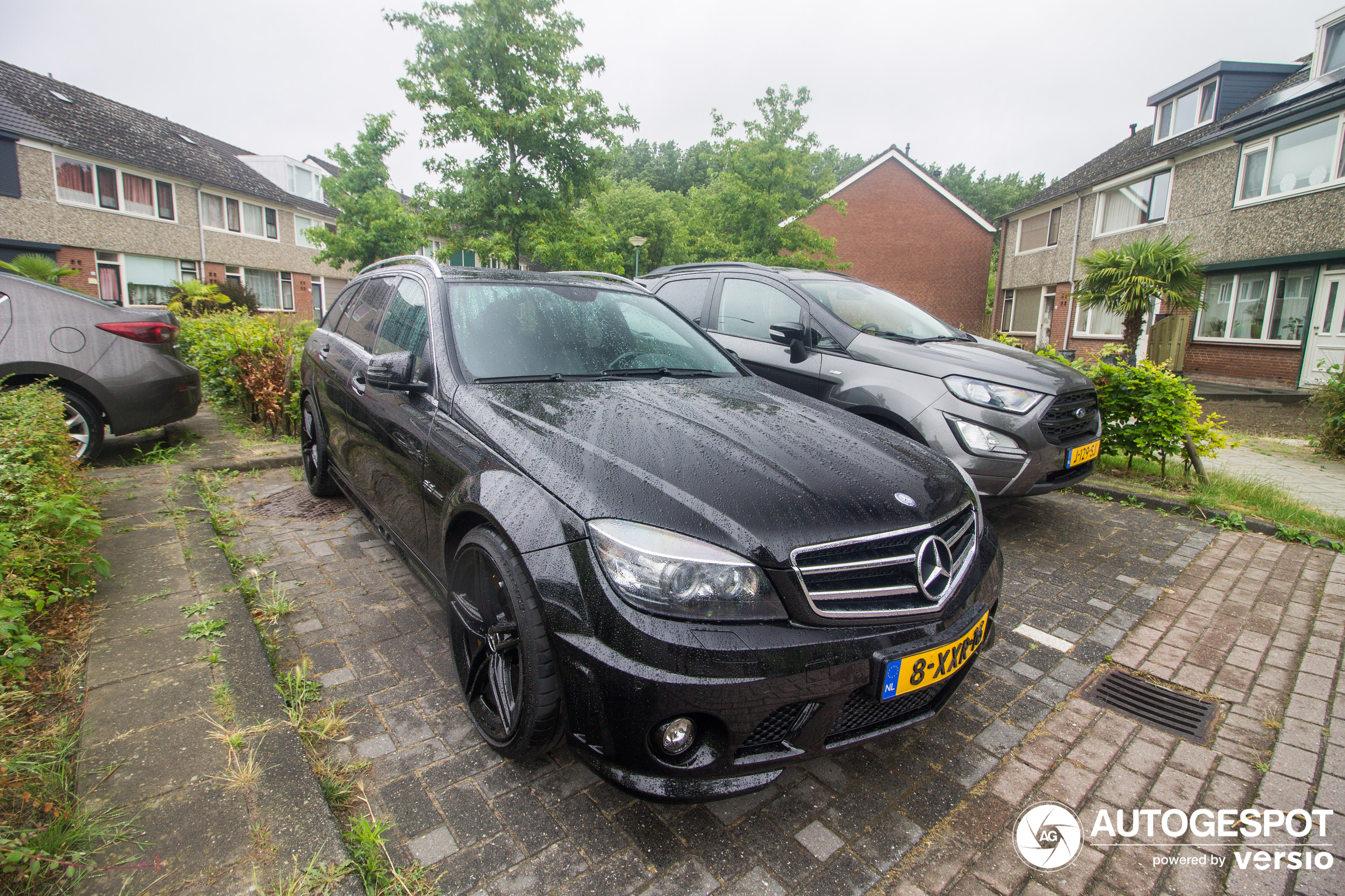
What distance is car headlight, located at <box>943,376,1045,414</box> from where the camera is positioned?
4.03 metres

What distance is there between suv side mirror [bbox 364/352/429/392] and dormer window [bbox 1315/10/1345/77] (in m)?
22.5

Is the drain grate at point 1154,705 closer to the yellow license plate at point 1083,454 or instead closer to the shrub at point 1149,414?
the yellow license plate at point 1083,454

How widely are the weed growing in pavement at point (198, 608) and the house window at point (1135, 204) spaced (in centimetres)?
2503

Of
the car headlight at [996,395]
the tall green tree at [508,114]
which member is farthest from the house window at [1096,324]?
the car headlight at [996,395]

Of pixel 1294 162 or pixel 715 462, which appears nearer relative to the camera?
pixel 715 462

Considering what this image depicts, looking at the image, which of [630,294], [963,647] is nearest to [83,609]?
[630,294]

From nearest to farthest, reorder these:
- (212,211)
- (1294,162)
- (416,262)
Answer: (416,262), (1294,162), (212,211)

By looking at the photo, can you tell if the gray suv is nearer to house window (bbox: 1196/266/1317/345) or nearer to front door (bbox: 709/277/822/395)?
front door (bbox: 709/277/822/395)

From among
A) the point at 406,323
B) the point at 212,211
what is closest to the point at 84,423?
the point at 406,323

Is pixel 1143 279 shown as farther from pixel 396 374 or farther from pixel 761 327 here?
pixel 396 374

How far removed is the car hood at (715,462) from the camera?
1834mm

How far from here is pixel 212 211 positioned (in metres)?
27.3

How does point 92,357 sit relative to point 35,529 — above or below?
above

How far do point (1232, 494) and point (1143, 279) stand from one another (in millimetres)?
9914
